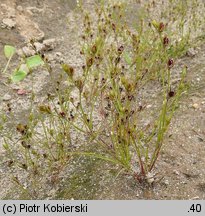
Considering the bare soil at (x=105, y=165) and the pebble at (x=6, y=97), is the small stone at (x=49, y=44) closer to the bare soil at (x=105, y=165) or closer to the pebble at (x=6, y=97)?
the bare soil at (x=105, y=165)

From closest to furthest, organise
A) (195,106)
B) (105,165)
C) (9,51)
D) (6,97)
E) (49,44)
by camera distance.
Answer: (105,165), (195,106), (6,97), (9,51), (49,44)

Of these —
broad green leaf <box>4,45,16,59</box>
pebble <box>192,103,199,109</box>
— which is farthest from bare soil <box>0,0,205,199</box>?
broad green leaf <box>4,45,16,59</box>

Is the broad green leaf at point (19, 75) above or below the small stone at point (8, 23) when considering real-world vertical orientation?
below

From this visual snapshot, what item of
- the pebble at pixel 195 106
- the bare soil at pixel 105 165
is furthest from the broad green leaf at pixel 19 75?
the pebble at pixel 195 106

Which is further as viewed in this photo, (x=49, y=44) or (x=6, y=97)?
(x=49, y=44)

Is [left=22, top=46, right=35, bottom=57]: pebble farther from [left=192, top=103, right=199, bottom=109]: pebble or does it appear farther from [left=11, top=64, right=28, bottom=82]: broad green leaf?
[left=192, top=103, right=199, bottom=109]: pebble

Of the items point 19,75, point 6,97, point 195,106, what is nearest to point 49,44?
point 19,75

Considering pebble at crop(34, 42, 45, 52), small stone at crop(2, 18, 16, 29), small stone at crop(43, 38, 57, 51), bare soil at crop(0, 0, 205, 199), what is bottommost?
bare soil at crop(0, 0, 205, 199)

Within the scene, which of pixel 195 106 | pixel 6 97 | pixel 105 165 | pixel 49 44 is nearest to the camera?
pixel 105 165

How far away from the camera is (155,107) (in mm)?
2537

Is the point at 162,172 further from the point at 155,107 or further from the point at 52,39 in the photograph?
the point at 52,39

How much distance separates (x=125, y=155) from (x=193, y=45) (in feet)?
4.49

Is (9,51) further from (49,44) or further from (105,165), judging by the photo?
(105,165)

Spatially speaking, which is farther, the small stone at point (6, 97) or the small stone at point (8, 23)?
the small stone at point (8, 23)
